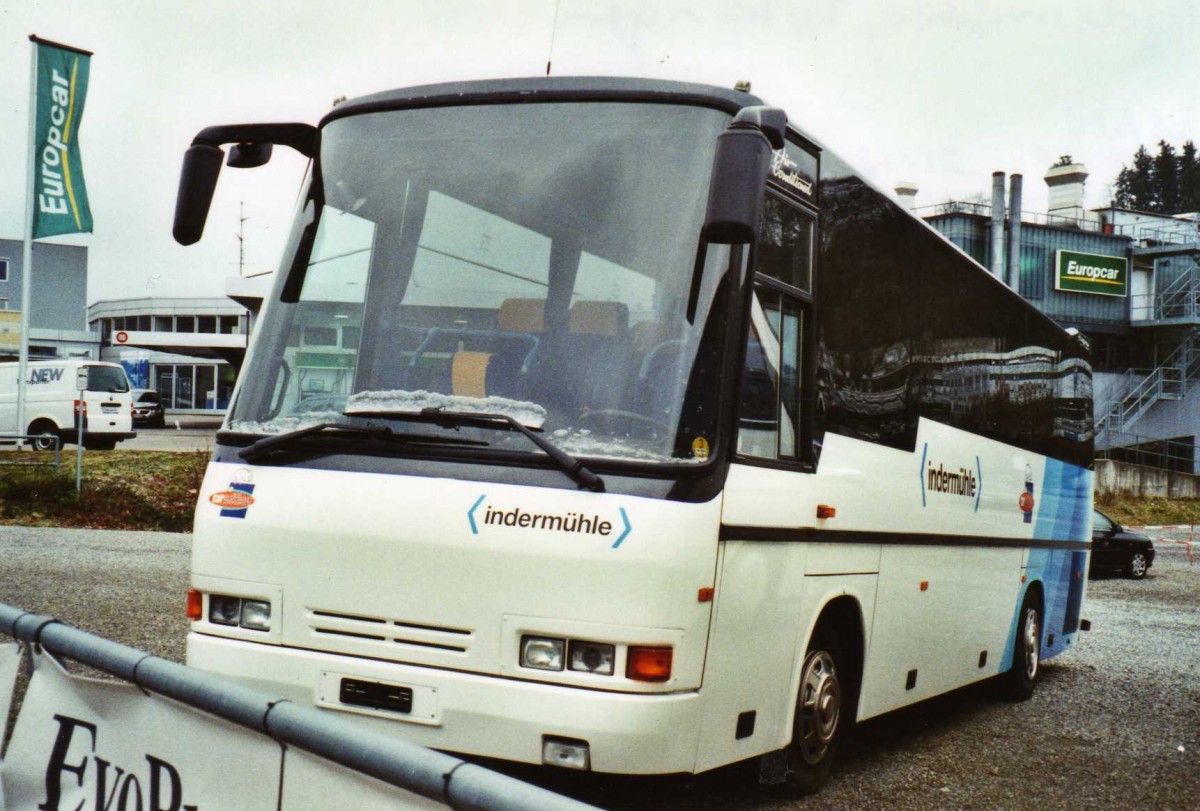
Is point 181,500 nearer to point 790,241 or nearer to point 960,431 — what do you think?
point 960,431

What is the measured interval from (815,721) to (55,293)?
7179 cm

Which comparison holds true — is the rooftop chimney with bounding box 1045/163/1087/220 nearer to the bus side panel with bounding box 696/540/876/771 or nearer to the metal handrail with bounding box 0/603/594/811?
the bus side panel with bounding box 696/540/876/771

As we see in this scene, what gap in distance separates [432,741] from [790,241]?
2.65 meters

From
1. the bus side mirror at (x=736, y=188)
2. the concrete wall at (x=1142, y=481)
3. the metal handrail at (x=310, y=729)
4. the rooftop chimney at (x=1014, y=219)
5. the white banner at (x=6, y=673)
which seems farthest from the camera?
the rooftop chimney at (x=1014, y=219)

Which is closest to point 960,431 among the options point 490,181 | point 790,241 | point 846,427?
point 846,427

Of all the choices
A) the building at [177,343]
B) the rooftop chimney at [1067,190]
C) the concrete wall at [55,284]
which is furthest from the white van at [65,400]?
the rooftop chimney at [1067,190]

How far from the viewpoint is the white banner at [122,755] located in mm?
3375

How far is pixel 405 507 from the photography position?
5.14 m

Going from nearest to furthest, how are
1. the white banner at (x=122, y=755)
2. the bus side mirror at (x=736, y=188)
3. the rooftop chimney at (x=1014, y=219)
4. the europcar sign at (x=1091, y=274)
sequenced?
the white banner at (x=122, y=755), the bus side mirror at (x=736, y=188), the rooftop chimney at (x=1014, y=219), the europcar sign at (x=1091, y=274)

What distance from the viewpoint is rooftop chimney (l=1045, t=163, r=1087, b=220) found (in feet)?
206

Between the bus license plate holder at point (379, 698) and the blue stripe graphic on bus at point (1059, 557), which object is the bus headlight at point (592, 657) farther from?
the blue stripe graphic on bus at point (1059, 557)

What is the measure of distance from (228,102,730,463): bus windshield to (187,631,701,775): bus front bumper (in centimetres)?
90

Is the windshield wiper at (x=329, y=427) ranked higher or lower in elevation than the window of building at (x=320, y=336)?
lower

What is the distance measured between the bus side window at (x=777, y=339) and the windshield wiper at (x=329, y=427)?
1.16 meters
